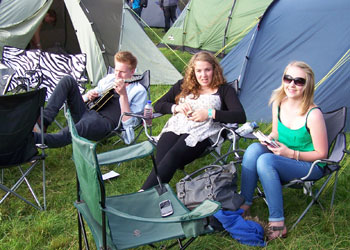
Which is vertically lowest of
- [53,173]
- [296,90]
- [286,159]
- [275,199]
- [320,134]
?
[53,173]

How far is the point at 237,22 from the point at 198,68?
4.99m

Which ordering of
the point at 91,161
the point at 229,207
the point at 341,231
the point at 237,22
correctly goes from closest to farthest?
the point at 91,161 < the point at 229,207 < the point at 341,231 < the point at 237,22

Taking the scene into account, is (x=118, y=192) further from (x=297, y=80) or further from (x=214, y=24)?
(x=214, y=24)

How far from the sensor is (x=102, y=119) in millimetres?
3797

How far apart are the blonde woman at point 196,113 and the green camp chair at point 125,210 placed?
55 centimetres

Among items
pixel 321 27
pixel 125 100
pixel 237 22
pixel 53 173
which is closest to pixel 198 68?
pixel 125 100

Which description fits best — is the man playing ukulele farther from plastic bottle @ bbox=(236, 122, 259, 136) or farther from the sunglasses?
the sunglasses

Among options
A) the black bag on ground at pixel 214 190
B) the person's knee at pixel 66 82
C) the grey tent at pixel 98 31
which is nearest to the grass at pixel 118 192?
the black bag on ground at pixel 214 190

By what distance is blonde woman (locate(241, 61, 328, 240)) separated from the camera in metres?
2.65

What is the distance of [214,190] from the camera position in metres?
2.61

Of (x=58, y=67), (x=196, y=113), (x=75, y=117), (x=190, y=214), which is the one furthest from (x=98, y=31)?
(x=190, y=214)

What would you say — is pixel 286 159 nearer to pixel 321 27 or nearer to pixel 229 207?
pixel 229 207

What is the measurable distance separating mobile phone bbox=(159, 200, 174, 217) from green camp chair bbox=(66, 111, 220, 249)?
26 mm

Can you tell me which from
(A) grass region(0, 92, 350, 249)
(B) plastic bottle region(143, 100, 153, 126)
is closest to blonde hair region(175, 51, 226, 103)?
(B) plastic bottle region(143, 100, 153, 126)
